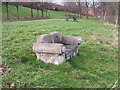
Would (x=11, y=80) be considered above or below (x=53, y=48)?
below

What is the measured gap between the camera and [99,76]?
972 cm

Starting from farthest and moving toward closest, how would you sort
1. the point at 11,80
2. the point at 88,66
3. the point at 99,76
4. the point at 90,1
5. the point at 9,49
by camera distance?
the point at 90,1, the point at 9,49, the point at 88,66, the point at 99,76, the point at 11,80

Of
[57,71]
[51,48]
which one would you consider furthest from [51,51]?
[57,71]

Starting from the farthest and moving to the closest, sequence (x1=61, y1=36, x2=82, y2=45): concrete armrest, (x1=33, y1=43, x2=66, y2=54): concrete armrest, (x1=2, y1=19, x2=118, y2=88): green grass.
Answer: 1. (x1=61, y1=36, x2=82, y2=45): concrete armrest
2. (x1=33, y1=43, x2=66, y2=54): concrete armrest
3. (x1=2, y1=19, x2=118, y2=88): green grass

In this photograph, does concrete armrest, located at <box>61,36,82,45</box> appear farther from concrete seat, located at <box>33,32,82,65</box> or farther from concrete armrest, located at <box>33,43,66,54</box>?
concrete armrest, located at <box>33,43,66,54</box>

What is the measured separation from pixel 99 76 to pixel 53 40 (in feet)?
7.52

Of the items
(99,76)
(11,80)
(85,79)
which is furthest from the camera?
(99,76)

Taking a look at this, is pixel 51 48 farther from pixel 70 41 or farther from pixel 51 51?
pixel 70 41

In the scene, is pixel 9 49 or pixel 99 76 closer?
pixel 99 76

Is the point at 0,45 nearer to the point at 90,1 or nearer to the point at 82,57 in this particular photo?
the point at 82,57

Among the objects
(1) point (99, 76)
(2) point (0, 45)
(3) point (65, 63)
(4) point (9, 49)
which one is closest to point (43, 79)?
(3) point (65, 63)

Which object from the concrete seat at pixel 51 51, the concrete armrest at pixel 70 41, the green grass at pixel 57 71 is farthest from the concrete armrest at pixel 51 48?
the concrete armrest at pixel 70 41

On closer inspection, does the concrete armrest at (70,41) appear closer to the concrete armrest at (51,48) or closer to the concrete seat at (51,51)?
the concrete seat at (51,51)

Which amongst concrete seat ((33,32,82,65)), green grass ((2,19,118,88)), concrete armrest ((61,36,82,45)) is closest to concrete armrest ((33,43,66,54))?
concrete seat ((33,32,82,65))
